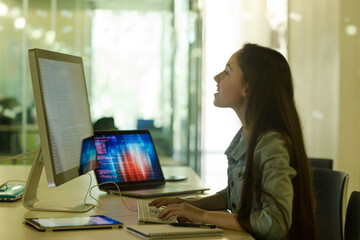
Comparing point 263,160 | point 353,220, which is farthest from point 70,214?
point 353,220

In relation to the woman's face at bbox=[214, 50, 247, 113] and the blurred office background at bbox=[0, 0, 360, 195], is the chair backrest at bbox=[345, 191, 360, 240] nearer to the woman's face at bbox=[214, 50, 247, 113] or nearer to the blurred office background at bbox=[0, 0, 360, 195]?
the woman's face at bbox=[214, 50, 247, 113]

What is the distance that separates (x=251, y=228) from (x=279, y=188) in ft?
0.47

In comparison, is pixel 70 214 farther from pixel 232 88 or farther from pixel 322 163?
pixel 322 163

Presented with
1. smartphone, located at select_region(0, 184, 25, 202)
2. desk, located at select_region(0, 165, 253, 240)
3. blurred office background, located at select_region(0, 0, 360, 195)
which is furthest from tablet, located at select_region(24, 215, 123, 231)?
blurred office background, located at select_region(0, 0, 360, 195)

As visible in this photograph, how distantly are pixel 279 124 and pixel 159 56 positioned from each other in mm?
4050

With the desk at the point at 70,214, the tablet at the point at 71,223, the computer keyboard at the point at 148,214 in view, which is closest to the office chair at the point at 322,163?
the desk at the point at 70,214

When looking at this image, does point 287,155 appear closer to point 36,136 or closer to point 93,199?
point 93,199

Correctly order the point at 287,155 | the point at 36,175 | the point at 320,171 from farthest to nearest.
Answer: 1. the point at 320,171
2. the point at 36,175
3. the point at 287,155

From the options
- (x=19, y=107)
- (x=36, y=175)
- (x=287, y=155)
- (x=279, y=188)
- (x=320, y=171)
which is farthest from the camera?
(x=19, y=107)

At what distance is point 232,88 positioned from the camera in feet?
6.40

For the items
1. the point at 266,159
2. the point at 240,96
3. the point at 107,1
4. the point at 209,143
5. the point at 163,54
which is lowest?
the point at 209,143

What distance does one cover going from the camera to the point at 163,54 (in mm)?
5766

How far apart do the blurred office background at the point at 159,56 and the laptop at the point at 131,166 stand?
304 cm

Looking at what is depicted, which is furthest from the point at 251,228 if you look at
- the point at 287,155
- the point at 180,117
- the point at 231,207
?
the point at 180,117
